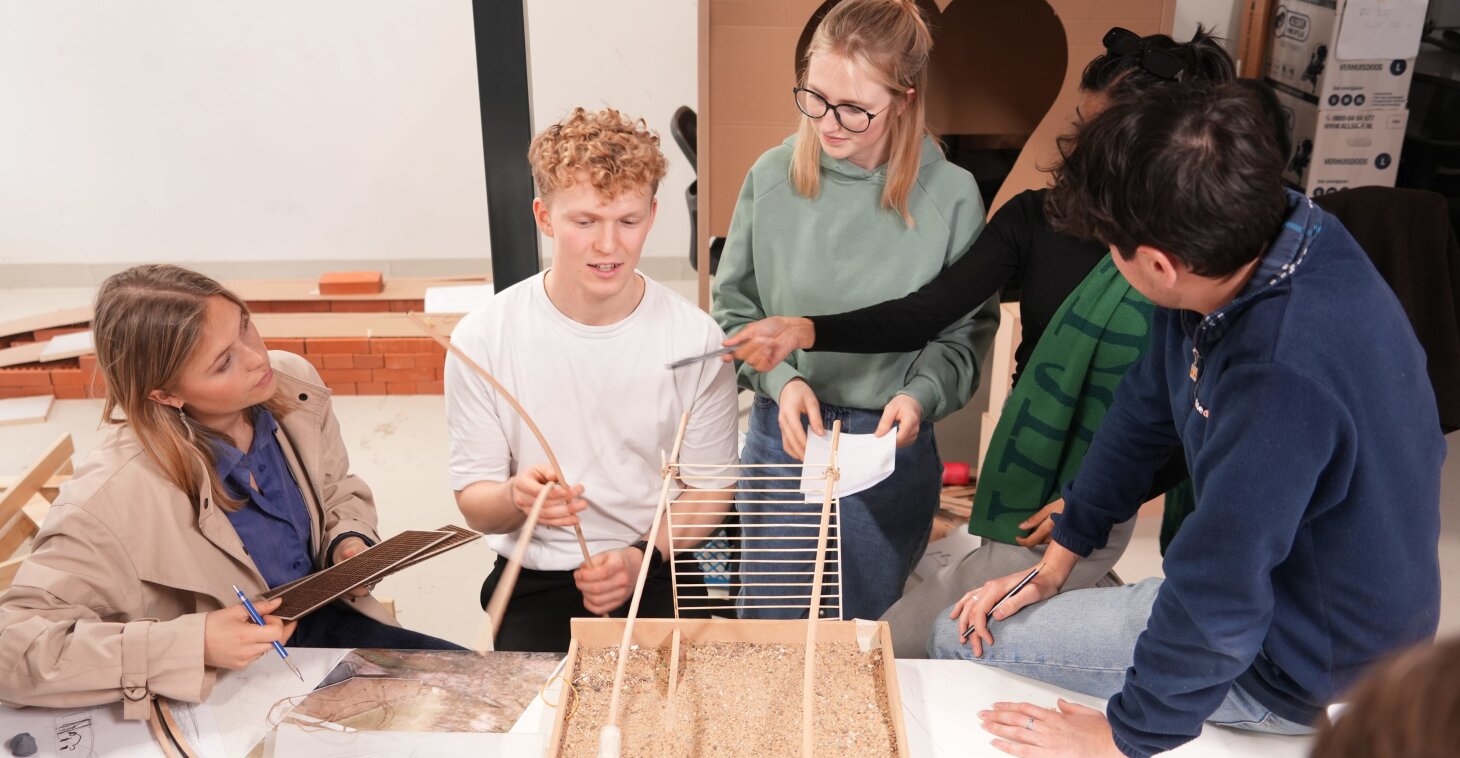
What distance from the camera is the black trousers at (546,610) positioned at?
76.6 inches

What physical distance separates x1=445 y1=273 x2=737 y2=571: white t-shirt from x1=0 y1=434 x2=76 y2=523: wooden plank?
5.55 feet

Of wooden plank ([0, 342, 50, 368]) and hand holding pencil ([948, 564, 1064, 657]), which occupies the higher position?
hand holding pencil ([948, 564, 1064, 657])

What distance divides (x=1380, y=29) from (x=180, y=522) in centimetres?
353

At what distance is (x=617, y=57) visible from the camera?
4574 mm

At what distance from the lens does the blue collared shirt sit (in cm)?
174

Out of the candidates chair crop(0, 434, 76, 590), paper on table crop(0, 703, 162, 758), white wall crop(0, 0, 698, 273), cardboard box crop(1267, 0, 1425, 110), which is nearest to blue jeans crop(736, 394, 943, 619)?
paper on table crop(0, 703, 162, 758)

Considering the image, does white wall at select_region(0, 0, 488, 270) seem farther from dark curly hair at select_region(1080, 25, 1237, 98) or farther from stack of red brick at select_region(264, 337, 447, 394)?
dark curly hair at select_region(1080, 25, 1237, 98)

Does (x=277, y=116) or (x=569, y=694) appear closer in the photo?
(x=569, y=694)

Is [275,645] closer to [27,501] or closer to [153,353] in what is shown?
[153,353]

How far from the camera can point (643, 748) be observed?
1.33m

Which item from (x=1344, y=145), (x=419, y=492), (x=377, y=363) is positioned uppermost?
(x=1344, y=145)

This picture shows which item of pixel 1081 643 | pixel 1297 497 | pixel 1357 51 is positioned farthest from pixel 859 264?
pixel 1357 51

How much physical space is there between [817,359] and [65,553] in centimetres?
133

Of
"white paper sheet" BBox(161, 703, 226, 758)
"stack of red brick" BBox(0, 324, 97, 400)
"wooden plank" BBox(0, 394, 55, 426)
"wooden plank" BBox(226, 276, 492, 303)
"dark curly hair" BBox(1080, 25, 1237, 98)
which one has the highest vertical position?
"dark curly hair" BBox(1080, 25, 1237, 98)
